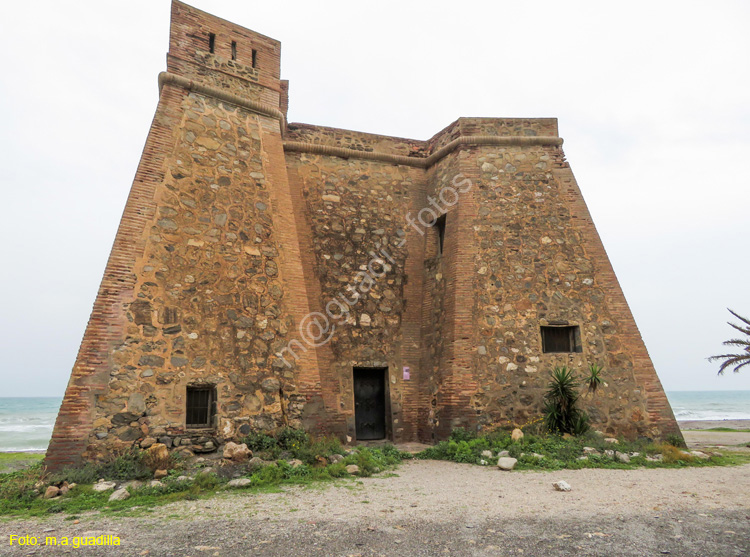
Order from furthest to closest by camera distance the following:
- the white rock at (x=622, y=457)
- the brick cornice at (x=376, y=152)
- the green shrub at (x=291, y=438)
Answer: the brick cornice at (x=376, y=152)
the white rock at (x=622, y=457)
the green shrub at (x=291, y=438)

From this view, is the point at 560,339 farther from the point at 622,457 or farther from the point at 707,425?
the point at 707,425

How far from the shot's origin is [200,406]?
8500mm

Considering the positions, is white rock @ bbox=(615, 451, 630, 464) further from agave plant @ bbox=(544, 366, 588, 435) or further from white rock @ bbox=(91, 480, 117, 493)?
white rock @ bbox=(91, 480, 117, 493)

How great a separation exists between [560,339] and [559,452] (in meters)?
3.04

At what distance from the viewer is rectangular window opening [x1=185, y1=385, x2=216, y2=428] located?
8398 millimetres

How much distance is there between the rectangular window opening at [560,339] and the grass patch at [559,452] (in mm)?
2051

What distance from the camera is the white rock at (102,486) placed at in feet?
21.3

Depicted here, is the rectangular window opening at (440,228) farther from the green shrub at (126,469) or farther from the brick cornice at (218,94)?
the green shrub at (126,469)

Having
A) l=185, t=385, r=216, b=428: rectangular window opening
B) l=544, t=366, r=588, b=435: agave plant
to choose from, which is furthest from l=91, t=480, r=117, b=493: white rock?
l=544, t=366, r=588, b=435: agave plant

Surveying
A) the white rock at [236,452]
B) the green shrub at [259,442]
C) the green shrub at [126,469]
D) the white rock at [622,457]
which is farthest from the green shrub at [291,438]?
the white rock at [622,457]

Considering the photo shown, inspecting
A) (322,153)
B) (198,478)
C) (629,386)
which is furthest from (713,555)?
(322,153)

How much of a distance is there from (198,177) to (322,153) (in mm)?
4129

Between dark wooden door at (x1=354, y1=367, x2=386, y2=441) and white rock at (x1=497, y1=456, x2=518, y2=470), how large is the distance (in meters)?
3.76

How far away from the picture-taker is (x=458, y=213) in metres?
12.1
